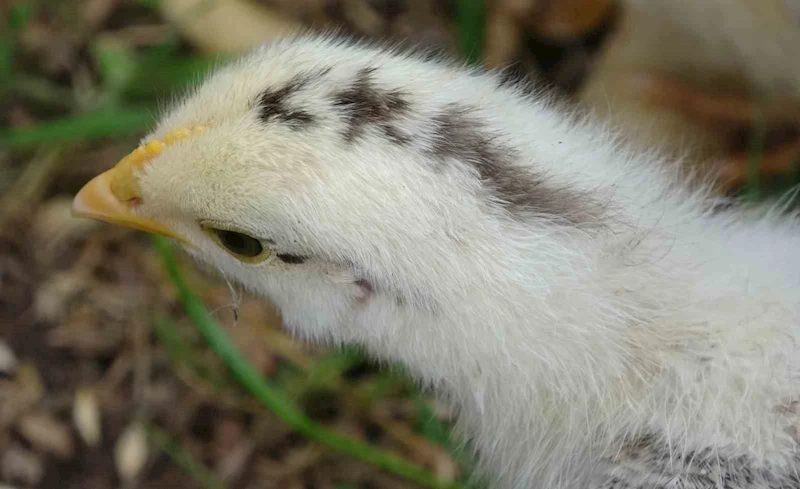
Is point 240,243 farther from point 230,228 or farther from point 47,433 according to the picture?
point 47,433

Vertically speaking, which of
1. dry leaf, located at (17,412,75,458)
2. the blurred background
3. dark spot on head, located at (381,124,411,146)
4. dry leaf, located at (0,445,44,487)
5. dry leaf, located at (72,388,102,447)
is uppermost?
dark spot on head, located at (381,124,411,146)

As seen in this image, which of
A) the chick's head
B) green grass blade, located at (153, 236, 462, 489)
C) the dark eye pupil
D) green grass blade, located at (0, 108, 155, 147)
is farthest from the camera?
green grass blade, located at (0, 108, 155, 147)

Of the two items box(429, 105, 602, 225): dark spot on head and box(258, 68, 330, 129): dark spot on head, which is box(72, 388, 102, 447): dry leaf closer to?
box(258, 68, 330, 129): dark spot on head

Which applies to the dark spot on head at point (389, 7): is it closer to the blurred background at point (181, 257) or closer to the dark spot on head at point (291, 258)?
the blurred background at point (181, 257)

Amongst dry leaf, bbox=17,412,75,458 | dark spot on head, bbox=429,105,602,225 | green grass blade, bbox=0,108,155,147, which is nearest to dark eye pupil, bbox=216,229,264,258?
dark spot on head, bbox=429,105,602,225

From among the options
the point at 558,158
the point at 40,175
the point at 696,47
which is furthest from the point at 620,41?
the point at 40,175

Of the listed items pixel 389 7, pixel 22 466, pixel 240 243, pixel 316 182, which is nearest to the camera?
pixel 316 182

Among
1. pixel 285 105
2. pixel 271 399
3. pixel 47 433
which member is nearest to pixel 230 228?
pixel 285 105
